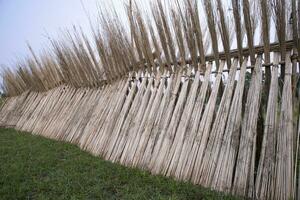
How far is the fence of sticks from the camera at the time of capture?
2219 mm

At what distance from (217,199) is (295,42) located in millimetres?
1196

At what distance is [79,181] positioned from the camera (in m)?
2.71

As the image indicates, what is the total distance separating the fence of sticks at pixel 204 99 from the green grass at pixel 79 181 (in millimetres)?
198

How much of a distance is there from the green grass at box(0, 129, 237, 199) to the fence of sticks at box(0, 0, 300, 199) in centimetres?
20

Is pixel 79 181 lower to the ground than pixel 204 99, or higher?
lower

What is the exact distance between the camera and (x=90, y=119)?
4391 mm

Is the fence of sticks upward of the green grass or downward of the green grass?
upward

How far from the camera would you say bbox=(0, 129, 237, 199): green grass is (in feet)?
7.70

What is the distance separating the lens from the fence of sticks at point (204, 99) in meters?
2.22

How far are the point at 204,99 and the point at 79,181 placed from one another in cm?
124

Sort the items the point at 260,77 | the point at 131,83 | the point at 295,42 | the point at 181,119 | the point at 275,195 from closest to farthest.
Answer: the point at 275,195, the point at 295,42, the point at 260,77, the point at 181,119, the point at 131,83

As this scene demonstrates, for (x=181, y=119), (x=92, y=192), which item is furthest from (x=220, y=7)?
(x=92, y=192)

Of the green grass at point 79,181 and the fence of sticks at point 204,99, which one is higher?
the fence of sticks at point 204,99

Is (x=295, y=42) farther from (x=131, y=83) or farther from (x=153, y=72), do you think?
(x=131, y=83)
